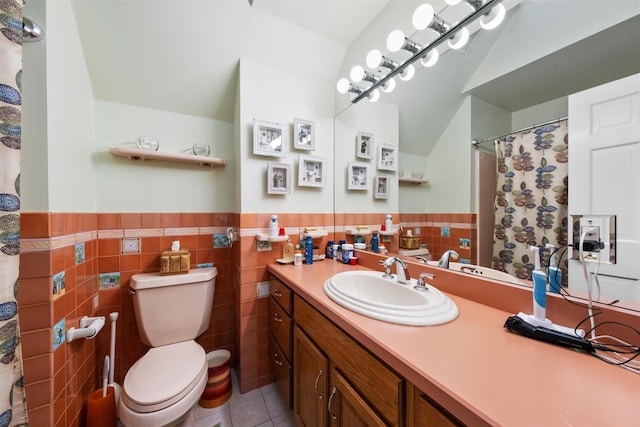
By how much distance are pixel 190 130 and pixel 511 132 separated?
1850mm

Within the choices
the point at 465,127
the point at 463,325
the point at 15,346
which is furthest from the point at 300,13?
the point at 15,346

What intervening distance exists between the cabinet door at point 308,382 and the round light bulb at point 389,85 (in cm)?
149

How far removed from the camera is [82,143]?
1223mm

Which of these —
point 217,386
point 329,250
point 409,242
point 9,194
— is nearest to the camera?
point 9,194

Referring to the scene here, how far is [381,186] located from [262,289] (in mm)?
1056

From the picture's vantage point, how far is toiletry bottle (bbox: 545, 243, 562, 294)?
0.73 m

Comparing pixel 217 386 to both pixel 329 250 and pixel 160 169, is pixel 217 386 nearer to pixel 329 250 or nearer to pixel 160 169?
pixel 329 250

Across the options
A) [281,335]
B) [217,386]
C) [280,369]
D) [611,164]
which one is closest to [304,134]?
[281,335]

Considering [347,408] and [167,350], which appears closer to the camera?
[347,408]

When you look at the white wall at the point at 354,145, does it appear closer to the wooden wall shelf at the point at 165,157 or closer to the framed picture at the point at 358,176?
the framed picture at the point at 358,176

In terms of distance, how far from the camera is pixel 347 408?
30.1 inches

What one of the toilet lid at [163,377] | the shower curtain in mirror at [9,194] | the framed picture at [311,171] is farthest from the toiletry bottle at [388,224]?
the shower curtain in mirror at [9,194]

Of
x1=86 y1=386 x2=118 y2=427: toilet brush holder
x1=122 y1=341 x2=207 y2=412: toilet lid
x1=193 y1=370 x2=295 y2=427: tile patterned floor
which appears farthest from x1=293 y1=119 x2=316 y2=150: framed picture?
x1=86 y1=386 x2=118 y2=427: toilet brush holder

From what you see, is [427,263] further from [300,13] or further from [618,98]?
[300,13]
